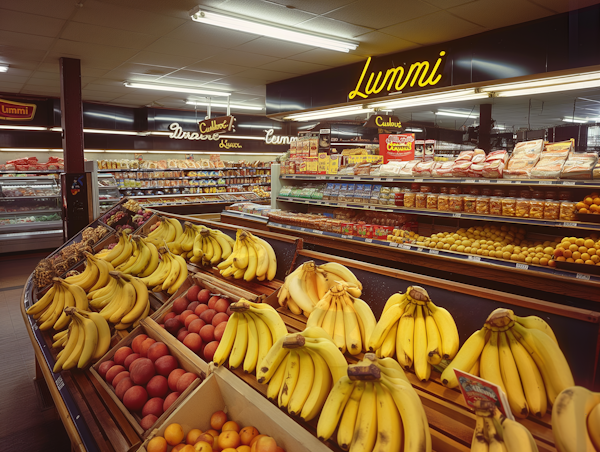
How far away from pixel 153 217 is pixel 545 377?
4009mm

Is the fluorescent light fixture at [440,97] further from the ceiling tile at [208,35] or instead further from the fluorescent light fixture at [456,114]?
the fluorescent light fixture at [456,114]

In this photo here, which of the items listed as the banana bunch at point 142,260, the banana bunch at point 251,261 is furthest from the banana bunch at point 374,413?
the banana bunch at point 142,260

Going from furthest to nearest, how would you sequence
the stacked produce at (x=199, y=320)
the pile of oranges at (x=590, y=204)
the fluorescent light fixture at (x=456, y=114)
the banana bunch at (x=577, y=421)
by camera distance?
the fluorescent light fixture at (x=456, y=114)
the pile of oranges at (x=590, y=204)
the stacked produce at (x=199, y=320)
the banana bunch at (x=577, y=421)

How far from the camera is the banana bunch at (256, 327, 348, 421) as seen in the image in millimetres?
1295

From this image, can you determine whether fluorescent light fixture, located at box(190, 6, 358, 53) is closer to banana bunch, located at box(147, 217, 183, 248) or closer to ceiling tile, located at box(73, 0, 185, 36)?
ceiling tile, located at box(73, 0, 185, 36)

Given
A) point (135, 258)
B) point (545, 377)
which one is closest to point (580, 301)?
point (545, 377)

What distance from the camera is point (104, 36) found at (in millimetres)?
5121

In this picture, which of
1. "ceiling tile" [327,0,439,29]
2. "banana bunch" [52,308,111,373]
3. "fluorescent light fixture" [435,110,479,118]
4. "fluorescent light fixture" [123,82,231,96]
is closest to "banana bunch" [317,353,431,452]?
"banana bunch" [52,308,111,373]

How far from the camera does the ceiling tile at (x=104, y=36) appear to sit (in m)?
4.82

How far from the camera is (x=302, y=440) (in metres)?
1.23

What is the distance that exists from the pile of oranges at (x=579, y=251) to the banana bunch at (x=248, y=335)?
275 cm

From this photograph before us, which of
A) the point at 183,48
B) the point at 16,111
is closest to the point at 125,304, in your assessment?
the point at 183,48

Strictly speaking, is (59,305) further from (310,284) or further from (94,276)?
(310,284)

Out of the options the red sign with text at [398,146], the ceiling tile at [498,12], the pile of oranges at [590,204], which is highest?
the ceiling tile at [498,12]
